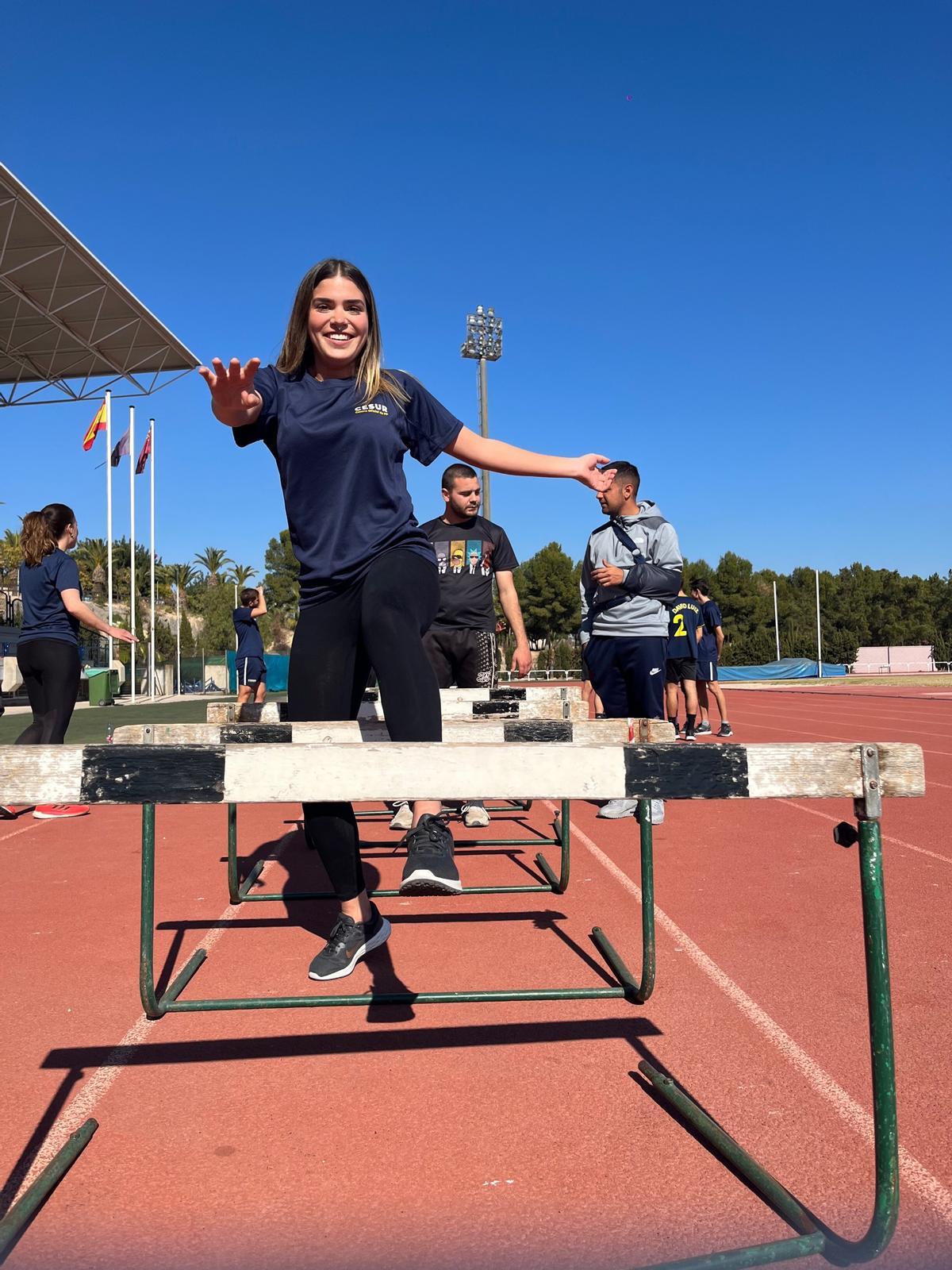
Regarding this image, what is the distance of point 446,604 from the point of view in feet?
18.0

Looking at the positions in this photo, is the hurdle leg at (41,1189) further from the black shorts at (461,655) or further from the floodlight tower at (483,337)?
the floodlight tower at (483,337)

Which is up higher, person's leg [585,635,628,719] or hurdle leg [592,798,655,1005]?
person's leg [585,635,628,719]

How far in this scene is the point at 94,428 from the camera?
2366cm

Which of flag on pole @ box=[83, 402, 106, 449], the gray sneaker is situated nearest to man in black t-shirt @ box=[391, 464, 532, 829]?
the gray sneaker

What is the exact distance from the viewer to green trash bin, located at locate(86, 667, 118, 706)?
22078mm

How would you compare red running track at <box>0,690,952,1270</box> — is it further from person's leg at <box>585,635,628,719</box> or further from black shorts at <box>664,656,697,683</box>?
black shorts at <box>664,656,697,683</box>

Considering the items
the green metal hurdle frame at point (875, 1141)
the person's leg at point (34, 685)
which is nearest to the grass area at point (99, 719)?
the person's leg at point (34, 685)

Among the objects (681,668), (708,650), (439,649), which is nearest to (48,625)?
(439,649)

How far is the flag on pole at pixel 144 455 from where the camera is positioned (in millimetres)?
26562

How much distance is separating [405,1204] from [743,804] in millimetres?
5309

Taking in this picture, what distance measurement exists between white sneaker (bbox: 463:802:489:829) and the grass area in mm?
5065

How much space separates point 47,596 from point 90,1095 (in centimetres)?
433

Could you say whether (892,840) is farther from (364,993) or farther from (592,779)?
(592,779)

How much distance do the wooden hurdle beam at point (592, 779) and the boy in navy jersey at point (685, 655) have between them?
28.1 ft
